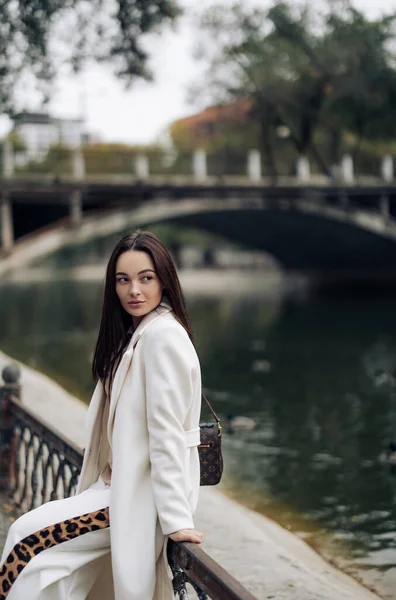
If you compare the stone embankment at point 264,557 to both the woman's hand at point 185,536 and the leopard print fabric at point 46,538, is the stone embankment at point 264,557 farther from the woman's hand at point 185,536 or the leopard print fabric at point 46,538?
the woman's hand at point 185,536

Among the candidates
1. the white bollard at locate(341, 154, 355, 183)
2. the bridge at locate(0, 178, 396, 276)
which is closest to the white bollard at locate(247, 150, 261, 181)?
the bridge at locate(0, 178, 396, 276)

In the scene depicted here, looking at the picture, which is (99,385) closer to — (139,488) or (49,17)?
(139,488)

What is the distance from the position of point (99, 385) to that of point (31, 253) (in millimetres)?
19213

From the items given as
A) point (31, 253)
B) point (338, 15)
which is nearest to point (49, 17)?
point (31, 253)

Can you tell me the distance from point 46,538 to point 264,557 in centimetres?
261

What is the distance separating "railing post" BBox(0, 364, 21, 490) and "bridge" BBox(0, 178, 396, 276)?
16014 mm

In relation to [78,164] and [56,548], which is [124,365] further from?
[78,164]

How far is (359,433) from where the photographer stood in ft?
32.4

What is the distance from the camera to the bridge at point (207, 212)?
21594 millimetres

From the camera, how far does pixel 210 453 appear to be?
266 centimetres

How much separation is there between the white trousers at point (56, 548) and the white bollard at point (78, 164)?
19459 millimetres

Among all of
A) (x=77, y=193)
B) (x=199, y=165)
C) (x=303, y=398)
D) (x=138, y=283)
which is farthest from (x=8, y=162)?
(x=138, y=283)

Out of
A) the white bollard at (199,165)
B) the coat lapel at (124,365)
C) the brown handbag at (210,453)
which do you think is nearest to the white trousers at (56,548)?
the coat lapel at (124,365)

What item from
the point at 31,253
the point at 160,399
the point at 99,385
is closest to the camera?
the point at 160,399
